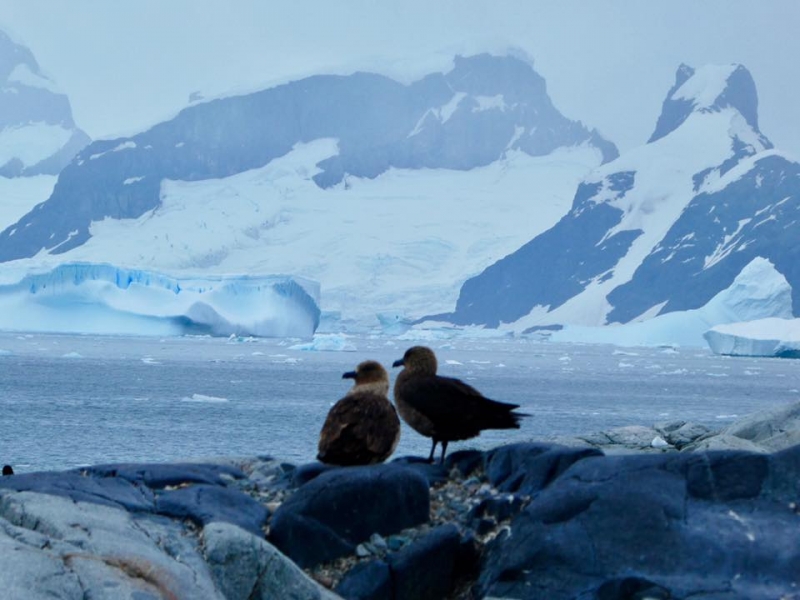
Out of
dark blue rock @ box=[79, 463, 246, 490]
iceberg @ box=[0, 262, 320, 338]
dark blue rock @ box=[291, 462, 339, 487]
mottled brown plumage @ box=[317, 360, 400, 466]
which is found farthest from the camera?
iceberg @ box=[0, 262, 320, 338]

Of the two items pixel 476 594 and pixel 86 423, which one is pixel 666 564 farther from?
pixel 86 423

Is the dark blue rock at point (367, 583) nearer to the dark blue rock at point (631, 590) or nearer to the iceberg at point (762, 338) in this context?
the dark blue rock at point (631, 590)

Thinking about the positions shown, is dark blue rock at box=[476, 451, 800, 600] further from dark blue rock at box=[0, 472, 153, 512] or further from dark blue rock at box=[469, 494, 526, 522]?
dark blue rock at box=[0, 472, 153, 512]

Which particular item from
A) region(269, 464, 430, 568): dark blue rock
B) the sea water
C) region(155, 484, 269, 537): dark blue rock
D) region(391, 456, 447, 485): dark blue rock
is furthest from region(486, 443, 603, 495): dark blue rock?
the sea water

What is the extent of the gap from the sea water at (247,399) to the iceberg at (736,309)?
1199 cm

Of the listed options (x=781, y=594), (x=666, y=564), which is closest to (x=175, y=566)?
(x=666, y=564)

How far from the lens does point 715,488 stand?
6.14 m

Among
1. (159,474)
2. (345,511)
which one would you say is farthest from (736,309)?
(345,511)

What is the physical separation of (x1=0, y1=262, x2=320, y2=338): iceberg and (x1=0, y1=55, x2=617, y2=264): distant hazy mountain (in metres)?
104

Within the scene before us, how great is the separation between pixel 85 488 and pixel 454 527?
6.18 feet

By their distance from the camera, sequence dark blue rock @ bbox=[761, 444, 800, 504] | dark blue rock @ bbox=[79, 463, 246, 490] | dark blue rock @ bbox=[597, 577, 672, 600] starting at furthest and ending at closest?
dark blue rock @ bbox=[79, 463, 246, 490] → dark blue rock @ bbox=[761, 444, 800, 504] → dark blue rock @ bbox=[597, 577, 672, 600]

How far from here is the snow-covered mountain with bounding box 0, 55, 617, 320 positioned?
6304 inches

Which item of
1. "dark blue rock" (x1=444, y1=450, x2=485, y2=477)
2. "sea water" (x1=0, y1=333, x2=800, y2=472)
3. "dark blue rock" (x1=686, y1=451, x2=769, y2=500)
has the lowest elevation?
"sea water" (x1=0, y1=333, x2=800, y2=472)

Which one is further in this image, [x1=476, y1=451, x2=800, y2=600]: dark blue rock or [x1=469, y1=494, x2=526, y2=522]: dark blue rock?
[x1=469, y1=494, x2=526, y2=522]: dark blue rock
